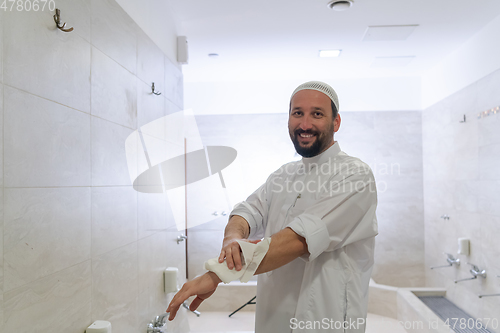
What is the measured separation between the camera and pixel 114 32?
1.55 meters

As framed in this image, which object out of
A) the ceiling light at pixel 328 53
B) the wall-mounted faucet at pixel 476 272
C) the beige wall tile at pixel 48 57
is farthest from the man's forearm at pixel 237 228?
the ceiling light at pixel 328 53

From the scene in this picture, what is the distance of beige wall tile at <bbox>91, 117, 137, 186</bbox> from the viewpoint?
136 cm

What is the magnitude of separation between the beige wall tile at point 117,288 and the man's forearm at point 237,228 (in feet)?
1.88

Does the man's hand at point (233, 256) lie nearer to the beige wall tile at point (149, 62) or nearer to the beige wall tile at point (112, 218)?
the beige wall tile at point (112, 218)

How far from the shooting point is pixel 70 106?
1.19 metres

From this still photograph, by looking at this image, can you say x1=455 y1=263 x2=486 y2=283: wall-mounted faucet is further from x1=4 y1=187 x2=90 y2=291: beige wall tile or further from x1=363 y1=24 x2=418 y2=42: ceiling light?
x1=4 y1=187 x2=90 y2=291: beige wall tile

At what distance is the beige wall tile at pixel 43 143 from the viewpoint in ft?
3.00

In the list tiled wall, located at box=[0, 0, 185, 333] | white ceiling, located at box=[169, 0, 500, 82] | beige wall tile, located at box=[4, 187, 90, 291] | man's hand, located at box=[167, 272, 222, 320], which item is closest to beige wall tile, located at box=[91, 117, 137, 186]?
tiled wall, located at box=[0, 0, 185, 333]

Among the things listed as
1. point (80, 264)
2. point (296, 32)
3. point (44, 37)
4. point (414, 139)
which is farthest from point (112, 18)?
point (414, 139)

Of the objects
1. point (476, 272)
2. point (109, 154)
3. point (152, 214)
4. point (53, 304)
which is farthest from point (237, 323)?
point (53, 304)

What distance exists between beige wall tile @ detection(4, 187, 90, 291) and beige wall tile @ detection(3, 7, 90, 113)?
288 millimetres

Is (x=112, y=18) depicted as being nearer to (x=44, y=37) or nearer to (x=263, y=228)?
(x=44, y=37)

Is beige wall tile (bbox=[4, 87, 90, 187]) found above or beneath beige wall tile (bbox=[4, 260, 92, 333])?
above

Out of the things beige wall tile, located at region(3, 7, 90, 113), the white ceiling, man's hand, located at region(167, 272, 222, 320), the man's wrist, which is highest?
the white ceiling
